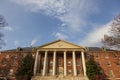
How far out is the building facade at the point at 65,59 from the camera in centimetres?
4825

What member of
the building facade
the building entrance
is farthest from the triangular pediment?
the building entrance

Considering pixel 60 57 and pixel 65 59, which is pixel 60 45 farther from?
pixel 65 59

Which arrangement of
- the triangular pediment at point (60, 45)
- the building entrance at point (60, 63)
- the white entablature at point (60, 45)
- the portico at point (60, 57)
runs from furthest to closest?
the triangular pediment at point (60, 45) → the white entablature at point (60, 45) → the building entrance at point (60, 63) → the portico at point (60, 57)

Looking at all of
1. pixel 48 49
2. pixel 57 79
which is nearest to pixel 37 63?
pixel 48 49

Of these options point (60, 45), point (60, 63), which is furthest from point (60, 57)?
point (60, 45)

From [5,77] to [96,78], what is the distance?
28.8 metres

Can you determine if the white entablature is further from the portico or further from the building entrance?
the building entrance

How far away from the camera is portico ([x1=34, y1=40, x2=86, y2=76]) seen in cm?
4912

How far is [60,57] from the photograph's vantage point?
173 ft

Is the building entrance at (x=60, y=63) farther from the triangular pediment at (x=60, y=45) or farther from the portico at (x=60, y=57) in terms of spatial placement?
the triangular pediment at (x=60, y=45)

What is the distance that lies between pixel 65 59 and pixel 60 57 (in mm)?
4442

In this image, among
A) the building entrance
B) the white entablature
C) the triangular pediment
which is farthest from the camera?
the triangular pediment

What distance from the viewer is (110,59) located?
2020 inches

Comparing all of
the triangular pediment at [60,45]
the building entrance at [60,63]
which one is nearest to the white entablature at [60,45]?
the triangular pediment at [60,45]
